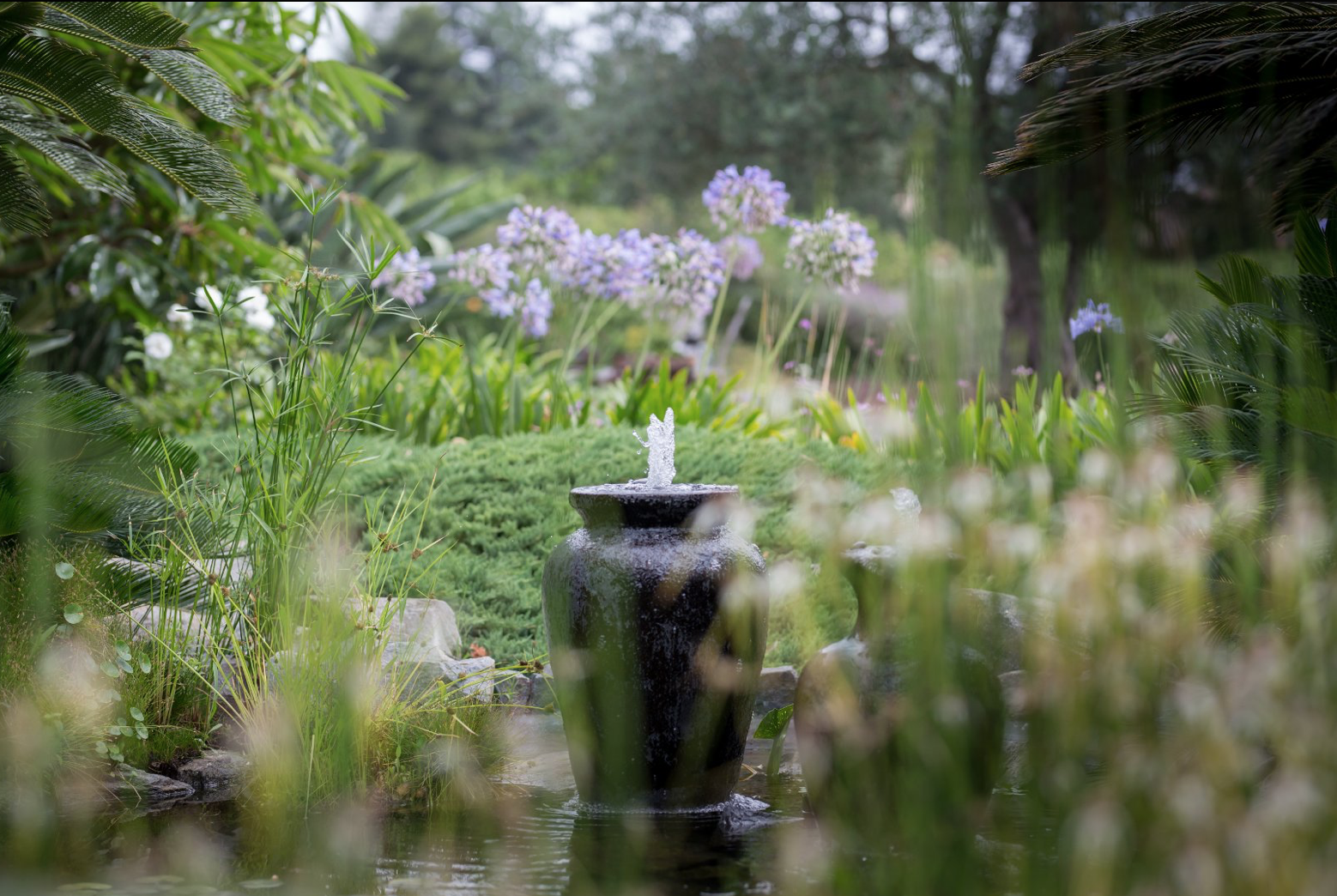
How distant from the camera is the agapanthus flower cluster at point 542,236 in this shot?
18.9 ft

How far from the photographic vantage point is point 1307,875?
4.61 ft

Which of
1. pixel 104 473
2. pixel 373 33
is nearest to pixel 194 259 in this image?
pixel 104 473

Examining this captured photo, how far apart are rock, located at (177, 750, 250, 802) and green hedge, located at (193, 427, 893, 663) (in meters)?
1.20

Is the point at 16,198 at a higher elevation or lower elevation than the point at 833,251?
lower

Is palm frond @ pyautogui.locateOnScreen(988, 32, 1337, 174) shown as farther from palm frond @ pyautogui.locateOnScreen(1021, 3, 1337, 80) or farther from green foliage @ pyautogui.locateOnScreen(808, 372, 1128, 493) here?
green foliage @ pyautogui.locateOnScreen(808, 372, 1128, 493)

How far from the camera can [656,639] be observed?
8.55ft

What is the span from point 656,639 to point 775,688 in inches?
45.2

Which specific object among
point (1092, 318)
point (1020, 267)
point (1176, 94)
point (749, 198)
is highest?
point (1020, 267)

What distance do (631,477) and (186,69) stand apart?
7.42 ft

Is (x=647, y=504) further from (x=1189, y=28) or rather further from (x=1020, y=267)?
(x=1020, y=267)

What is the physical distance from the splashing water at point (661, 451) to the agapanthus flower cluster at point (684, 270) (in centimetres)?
283

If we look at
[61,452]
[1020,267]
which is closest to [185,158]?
[61,452]

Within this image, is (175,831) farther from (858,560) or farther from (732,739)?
(858,560)

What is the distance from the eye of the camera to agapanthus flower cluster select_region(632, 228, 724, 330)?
5688 millimetres
